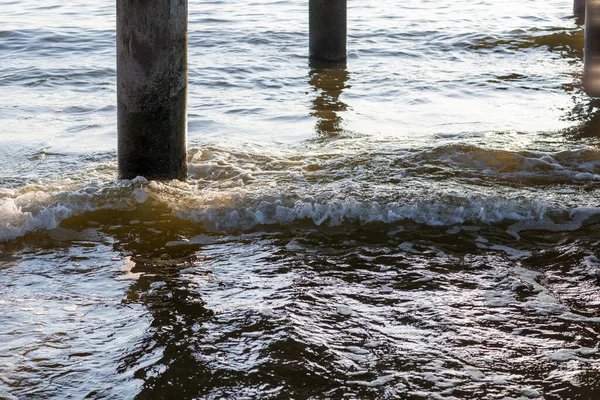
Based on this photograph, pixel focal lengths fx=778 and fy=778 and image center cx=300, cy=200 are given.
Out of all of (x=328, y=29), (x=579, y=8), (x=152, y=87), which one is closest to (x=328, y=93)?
(x=328, y=29)

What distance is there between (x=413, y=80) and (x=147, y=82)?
5383mm

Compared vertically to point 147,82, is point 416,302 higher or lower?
lower

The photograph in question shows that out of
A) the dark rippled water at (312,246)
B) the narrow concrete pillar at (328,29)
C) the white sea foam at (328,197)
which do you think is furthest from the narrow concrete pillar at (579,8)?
the white sea foam at (328,197)

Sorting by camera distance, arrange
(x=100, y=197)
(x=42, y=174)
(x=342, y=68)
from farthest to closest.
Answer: (x=342, y=68)
(x=42, y=174)
(x=100, y=197)

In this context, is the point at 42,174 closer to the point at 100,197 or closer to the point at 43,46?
the point at 100,197

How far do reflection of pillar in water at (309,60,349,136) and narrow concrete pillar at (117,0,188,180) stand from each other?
2.39 meters

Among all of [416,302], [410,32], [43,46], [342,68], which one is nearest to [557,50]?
[410,32]

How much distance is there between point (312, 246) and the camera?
14.4ft

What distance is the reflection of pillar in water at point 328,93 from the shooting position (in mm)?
7598

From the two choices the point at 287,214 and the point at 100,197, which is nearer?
the point at 287,214

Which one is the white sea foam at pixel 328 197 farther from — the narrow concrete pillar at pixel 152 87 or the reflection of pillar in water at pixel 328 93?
the reflection of pillar in water at pixel 328 93

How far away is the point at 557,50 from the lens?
11391 millimetres

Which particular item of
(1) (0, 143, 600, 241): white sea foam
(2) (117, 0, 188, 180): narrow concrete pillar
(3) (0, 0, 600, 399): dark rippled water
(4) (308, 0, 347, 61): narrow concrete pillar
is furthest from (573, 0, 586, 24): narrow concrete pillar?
(2) (117, 0, 188, 180): narrow concrete pillar

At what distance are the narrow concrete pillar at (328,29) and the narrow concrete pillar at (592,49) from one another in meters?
3.01
